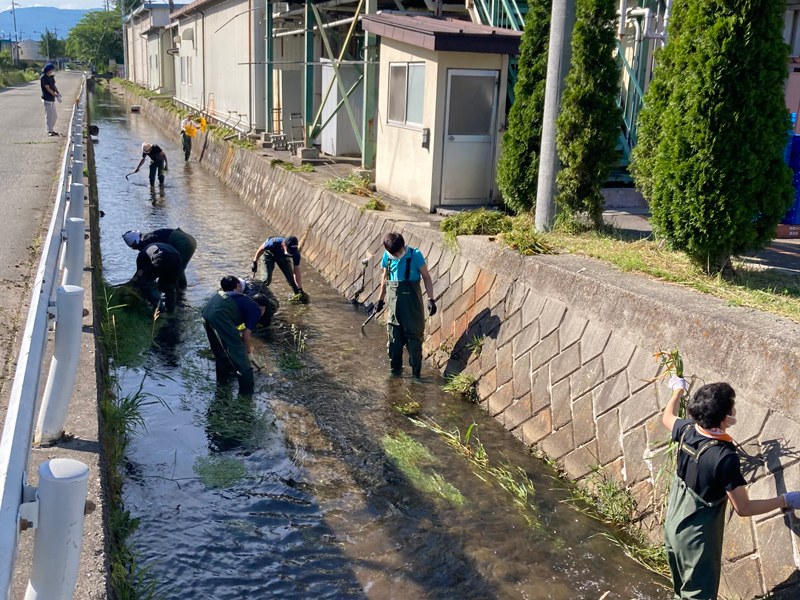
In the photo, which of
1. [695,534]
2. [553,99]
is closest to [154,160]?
[553,99]

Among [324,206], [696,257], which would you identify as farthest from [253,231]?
[696,257]

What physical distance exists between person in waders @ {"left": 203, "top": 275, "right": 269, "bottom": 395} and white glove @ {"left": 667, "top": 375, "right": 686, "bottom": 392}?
4223 millimetres

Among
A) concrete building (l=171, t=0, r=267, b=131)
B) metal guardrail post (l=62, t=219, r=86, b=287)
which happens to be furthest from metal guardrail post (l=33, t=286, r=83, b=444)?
concrete building (l=171, t=0, r=267, b=131)

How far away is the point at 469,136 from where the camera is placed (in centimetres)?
1155

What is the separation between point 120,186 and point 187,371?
14.5m

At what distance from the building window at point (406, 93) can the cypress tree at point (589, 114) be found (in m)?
3.53

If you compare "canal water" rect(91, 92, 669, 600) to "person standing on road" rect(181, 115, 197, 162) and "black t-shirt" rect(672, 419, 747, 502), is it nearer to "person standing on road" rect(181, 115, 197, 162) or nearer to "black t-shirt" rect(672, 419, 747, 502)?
"black t-shirt" rect(672, 419, 747, 502)

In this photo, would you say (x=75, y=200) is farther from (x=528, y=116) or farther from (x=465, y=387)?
(x=528, y=116)

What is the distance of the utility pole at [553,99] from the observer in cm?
851

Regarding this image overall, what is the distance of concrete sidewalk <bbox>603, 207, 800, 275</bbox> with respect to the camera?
799cm

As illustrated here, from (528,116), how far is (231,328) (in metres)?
5.05

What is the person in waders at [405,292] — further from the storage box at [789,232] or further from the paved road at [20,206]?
the storage box at [789,232]

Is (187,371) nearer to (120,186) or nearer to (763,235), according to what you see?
(763,235)

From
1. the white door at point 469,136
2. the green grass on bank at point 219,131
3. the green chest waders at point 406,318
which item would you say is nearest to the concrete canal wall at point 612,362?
the green chest waders at point 406,318
